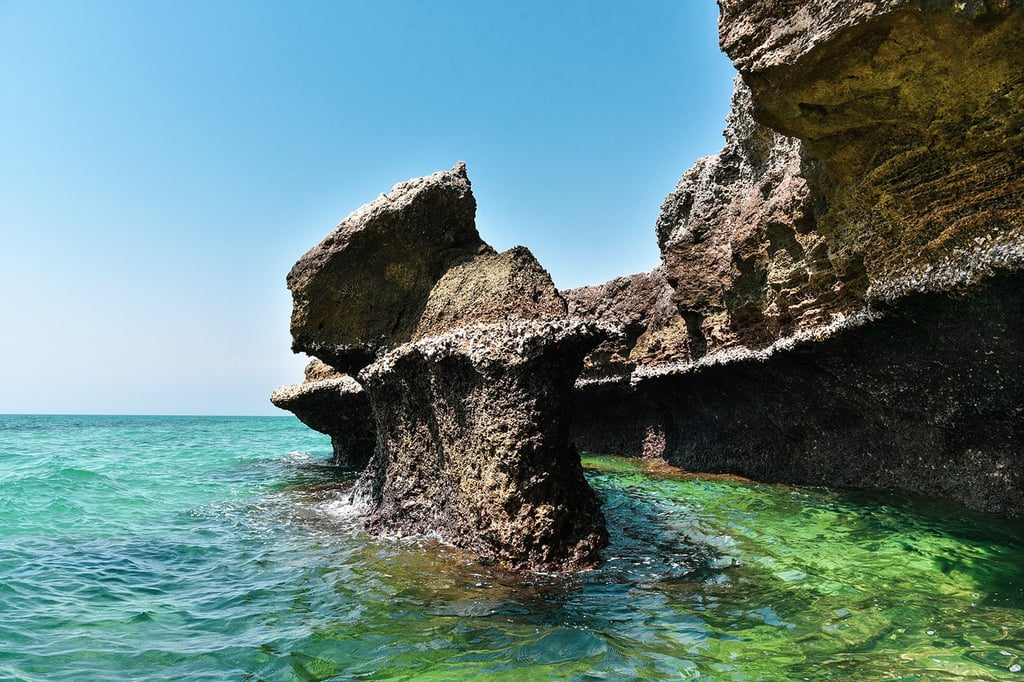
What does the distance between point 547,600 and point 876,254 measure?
440 centimetres

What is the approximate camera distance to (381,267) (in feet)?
24.5

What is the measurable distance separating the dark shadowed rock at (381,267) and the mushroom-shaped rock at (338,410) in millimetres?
2350

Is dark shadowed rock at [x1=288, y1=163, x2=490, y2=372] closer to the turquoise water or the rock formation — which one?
the rock formation

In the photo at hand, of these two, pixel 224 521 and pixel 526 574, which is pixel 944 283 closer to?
pixel 526 574

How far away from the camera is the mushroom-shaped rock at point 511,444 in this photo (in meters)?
4.70

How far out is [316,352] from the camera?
774 cm

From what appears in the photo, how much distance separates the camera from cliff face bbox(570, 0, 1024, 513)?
4.74 meters

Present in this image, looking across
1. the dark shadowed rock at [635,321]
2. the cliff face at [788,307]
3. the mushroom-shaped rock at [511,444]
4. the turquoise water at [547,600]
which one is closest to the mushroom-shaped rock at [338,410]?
the cliff face at [788,307]

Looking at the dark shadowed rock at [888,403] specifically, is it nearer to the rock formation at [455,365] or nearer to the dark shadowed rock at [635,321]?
the dark shadowed rock at [635,321]

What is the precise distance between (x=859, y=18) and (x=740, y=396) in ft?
16.6

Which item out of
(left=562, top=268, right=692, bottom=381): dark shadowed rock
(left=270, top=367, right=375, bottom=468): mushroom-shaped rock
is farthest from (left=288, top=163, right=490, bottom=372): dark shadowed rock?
(left=562, top=268, right=692, bottom=381): dark shadowed rock

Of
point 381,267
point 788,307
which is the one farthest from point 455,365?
point 788,307

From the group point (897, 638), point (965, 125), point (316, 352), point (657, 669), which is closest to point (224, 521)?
point (316, 352)

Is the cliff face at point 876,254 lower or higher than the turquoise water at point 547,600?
higher
